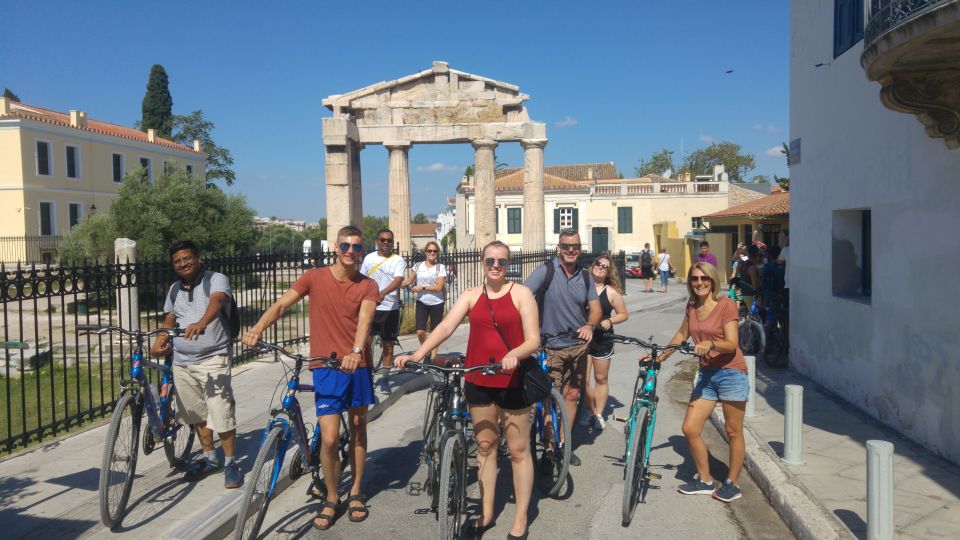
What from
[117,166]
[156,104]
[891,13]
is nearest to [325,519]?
[891,13]

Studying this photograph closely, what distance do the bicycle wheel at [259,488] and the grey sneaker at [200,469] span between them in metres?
1.41

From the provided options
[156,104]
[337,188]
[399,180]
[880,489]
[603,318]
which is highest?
[156,104]

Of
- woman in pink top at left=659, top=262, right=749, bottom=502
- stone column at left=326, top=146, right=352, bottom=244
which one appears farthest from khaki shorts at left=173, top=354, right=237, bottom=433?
stone column at left=326, top=146, right=352, bottom=244

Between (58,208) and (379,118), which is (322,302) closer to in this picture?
(379,118)

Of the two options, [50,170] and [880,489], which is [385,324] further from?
[50,170]

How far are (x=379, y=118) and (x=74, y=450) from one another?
61.2ft

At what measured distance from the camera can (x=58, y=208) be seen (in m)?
41.9

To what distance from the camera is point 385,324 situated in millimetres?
8883

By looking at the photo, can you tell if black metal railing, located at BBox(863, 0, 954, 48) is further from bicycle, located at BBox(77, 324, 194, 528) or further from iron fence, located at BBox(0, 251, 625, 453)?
bicycle, located at BBox(77, 324, 194, 528)

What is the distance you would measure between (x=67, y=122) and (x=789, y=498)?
47052 millimetres

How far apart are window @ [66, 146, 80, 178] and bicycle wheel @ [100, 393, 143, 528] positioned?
43181 millimetres

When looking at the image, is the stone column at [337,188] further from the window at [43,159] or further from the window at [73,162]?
the window at [73,162]

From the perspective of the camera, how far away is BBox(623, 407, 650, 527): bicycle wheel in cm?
486

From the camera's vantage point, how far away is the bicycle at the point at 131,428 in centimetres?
461
